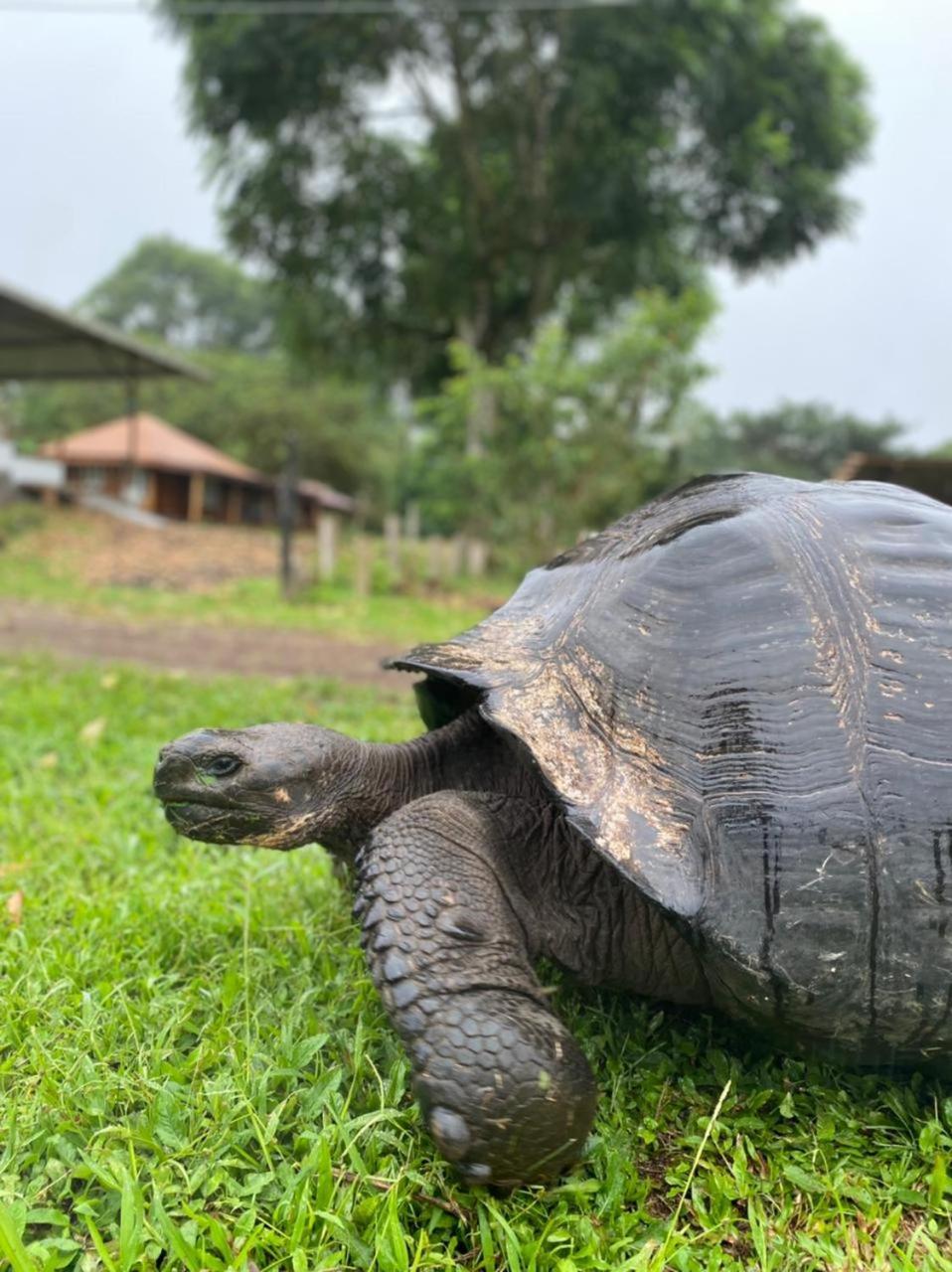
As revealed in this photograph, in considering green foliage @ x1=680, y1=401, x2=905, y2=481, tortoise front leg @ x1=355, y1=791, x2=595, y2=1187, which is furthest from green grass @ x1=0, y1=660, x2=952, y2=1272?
green foliage @ x1=680, y1=401, x2=905, y2=481

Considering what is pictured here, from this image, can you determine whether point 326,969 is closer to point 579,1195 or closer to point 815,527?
point 579,1195

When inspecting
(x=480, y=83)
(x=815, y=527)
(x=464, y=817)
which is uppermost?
(x=480, y=83)

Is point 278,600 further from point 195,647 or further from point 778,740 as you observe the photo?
point 778,740

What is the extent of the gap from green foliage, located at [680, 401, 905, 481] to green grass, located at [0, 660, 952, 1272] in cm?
3797

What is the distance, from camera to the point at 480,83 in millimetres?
17422

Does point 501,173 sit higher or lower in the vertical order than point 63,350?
higher

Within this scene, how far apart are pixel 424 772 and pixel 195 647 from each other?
5479mm

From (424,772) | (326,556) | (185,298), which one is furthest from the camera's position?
(185,298)

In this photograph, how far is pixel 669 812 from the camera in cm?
141

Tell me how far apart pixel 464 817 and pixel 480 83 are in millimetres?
19262

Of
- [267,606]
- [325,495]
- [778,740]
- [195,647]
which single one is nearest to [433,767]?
[778,740]

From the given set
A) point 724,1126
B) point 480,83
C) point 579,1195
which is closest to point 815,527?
point 724,1126

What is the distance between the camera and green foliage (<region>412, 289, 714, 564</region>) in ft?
36.6

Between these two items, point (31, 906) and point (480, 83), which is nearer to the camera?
point (31, 906)
